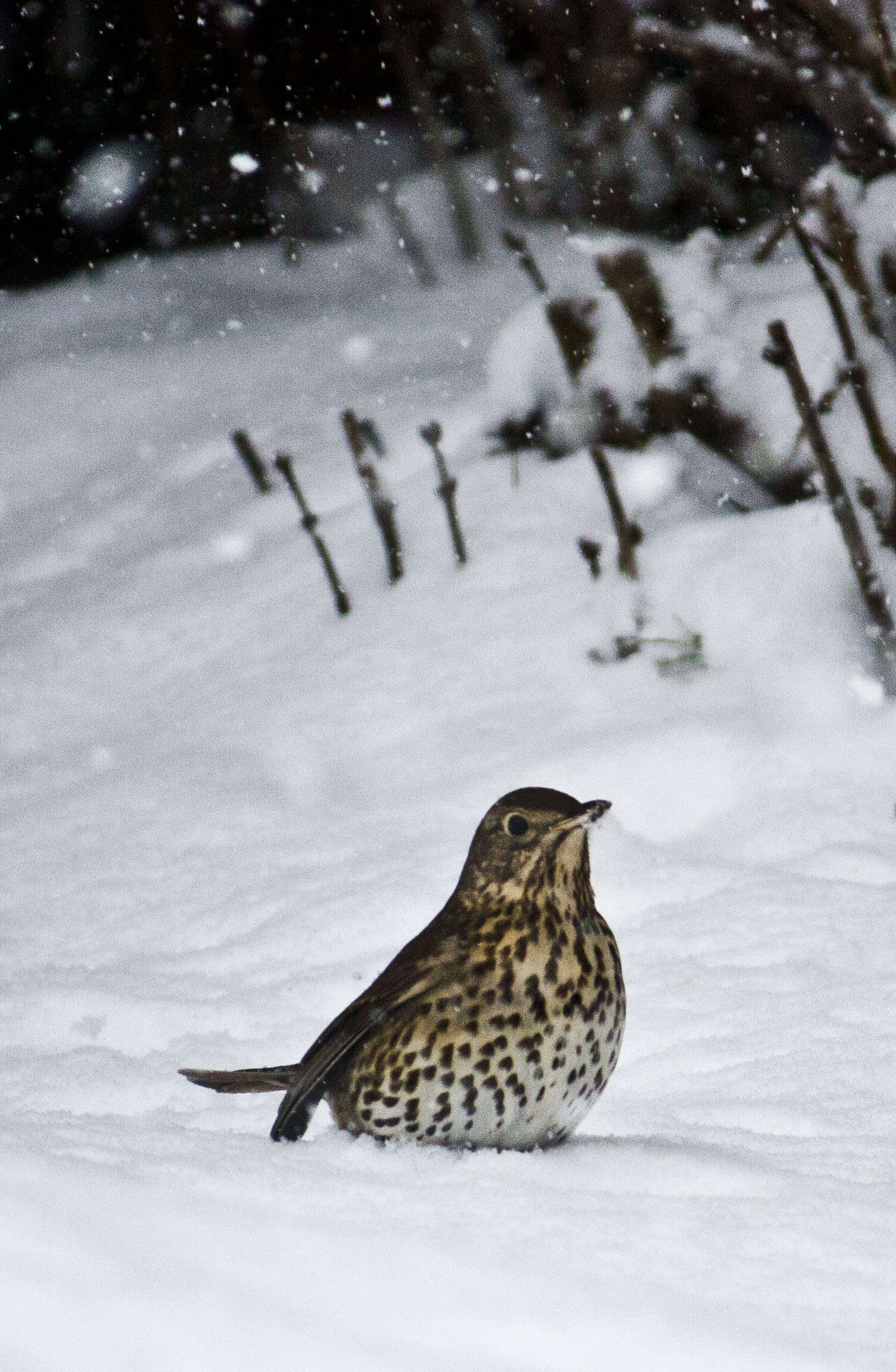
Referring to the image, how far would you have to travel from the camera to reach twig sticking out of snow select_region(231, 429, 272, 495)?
501cm

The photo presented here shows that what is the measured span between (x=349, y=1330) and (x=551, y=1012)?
0.72 metres

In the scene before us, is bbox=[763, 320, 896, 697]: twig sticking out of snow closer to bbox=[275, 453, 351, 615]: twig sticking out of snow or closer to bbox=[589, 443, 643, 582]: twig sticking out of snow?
bbox=[589, 443, 643, 582]: twig sticking out of snow

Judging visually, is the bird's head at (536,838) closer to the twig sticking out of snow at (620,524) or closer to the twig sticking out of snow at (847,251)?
the twig sticking out of snow at (620,524)

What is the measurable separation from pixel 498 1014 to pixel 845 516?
202 centimetres

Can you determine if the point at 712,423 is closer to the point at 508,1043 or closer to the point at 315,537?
the point at 315,537

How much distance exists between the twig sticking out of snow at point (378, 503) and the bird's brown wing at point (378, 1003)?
2474mm

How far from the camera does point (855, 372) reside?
3389 millimetres

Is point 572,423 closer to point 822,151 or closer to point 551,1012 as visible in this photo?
point 822,151

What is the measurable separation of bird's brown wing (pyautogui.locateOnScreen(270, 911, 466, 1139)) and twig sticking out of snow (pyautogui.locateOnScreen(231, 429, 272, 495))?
323cm

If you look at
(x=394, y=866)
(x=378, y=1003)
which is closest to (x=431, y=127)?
(x=394, y=866)

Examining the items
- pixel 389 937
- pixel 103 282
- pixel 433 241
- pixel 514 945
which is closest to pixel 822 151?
pixel 433 241

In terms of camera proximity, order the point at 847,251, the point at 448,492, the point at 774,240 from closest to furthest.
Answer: the point at 847,251 < the point at 448,492 < the point at 774,240

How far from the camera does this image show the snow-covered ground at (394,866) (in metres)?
1.30

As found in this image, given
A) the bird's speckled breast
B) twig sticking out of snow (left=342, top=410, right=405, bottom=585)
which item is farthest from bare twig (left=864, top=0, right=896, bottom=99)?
the bird's speckled breast
